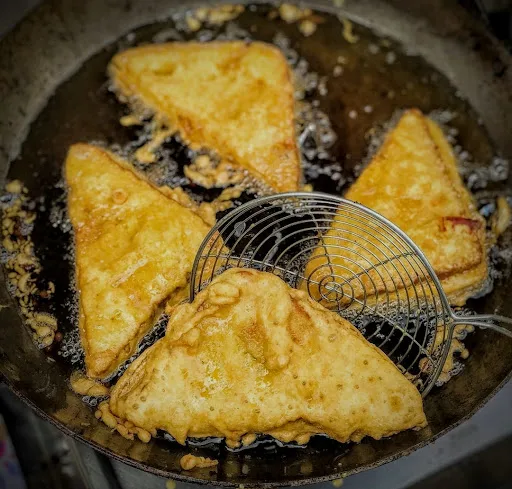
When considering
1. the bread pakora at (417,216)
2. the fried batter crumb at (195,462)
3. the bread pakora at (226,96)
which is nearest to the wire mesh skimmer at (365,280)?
the bread pakora at (417,216)

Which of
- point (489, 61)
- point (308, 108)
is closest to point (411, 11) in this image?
point (489, 61)

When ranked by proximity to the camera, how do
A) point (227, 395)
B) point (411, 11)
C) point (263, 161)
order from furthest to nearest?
point (411, 11) → point (263, 161) → point (227, 395)

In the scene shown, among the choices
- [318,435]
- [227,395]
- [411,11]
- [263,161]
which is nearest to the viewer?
[227,395]

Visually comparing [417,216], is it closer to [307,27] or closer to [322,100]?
[322,100]

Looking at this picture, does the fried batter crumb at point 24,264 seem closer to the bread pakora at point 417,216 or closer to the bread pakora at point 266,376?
the bread pakora at point 266,376

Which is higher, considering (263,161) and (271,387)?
(263,161)

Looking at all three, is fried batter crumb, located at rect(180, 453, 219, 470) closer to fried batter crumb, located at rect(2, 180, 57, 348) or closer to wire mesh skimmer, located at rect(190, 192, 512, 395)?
wire mesh skimmer, located at rect(190, 192, 512, 395)

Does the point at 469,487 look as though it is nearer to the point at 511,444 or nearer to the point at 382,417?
the point at 511,444

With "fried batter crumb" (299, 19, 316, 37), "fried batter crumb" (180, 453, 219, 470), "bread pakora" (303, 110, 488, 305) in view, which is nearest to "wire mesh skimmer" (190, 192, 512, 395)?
"bread pakora" (303, 110, 488, 305)
